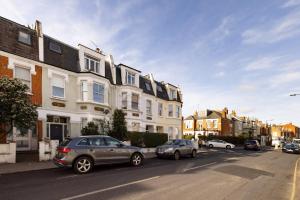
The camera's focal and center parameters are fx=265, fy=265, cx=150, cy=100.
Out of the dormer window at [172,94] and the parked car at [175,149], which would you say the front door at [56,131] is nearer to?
the parked car at [175,149]

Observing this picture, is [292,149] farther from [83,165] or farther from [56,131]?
[83,165]

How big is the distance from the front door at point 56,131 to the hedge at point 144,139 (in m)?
6.12

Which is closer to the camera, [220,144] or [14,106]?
[14,106]

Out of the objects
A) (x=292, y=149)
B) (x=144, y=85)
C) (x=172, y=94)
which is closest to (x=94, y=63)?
(x=144, y=85)

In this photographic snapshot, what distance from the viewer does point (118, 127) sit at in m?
24.4

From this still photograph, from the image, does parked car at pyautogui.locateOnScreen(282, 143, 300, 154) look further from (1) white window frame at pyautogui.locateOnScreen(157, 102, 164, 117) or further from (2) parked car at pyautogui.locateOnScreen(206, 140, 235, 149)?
(1) white window frame at pyautogui.locateOnScreen(157, 102, 164, 117)

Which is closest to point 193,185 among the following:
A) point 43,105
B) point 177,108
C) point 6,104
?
point 6,104

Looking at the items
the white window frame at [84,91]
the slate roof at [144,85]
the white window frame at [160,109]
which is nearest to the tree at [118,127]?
the white window frame at [84,91]

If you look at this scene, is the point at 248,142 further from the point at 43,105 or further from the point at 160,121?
the point at 43,105

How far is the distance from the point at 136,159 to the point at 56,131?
1010cm

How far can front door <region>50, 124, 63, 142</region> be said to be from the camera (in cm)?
A: 2158

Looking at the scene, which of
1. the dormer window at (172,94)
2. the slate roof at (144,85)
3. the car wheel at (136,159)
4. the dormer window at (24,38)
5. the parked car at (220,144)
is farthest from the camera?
the parked car at (220,144)

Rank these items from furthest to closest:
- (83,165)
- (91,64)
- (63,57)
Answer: (91,64) → (63,57) → (83,165)

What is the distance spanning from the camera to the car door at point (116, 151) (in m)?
13.4
